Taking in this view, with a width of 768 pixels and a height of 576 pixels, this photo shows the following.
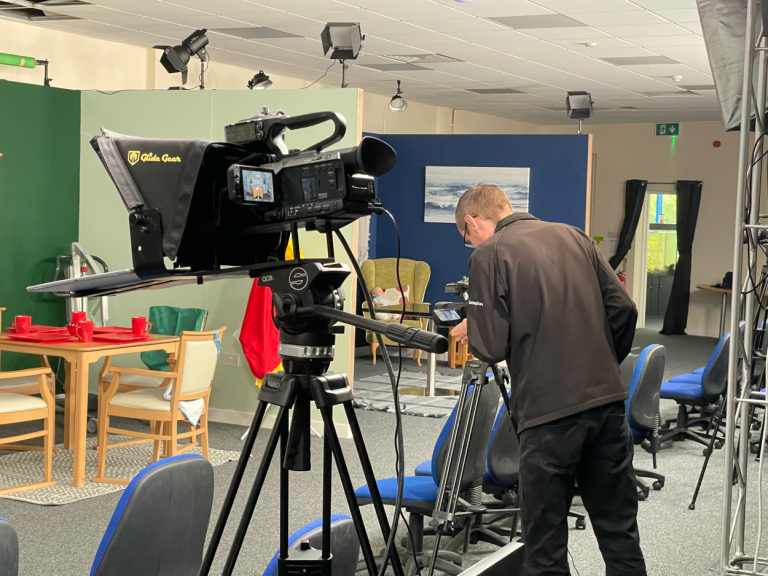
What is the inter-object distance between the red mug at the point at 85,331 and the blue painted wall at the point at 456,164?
16.6ft

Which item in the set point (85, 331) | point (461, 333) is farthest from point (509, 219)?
point (85, 331)

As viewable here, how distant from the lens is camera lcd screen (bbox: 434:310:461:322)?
294 centimetres

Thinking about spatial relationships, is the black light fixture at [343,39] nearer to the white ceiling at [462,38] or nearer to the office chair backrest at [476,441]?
the white ceiling at [462,38]

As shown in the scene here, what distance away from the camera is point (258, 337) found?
19.8 ft

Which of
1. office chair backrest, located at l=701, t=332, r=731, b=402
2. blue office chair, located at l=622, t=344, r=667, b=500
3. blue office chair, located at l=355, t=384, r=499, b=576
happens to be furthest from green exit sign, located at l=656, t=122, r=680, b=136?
blue office chair, located at l=355, t=384, r=499, b=576

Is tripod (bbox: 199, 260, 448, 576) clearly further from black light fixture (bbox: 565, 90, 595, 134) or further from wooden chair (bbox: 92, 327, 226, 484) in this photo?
black light fixture (bbox: 565, 90, 595, 134)

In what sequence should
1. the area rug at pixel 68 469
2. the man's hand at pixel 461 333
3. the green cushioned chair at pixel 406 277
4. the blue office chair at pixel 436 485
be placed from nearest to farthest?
1. the man's hand at pixel 461 333
2. the blue office chair at pixel 436 485
3. the area rug at pixel 68 469
4. the green cushioned chair at pixel 406 277

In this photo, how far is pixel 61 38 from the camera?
7.60 meters

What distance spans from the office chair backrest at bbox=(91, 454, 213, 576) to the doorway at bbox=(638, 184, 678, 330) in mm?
12818

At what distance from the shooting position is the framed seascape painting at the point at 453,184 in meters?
9.37

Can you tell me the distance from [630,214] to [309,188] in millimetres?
12886

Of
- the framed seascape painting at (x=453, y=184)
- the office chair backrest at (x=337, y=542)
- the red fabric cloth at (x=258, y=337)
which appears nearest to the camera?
the office chair backrest at (x=337, y=542)

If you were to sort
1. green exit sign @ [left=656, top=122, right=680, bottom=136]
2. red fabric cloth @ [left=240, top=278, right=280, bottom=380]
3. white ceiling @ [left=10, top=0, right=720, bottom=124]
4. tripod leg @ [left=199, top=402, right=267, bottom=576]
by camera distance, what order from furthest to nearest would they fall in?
green exit sign @ [left=656, top=122, right=680, bottom=136] < white ceiling @ [left=10, top=0, right=720, bottom=124] < red fabric cloth @ [left=240, top=278, right=280, bottom=380] < tripod leg @ [left=199, top=402, right=267, bottom=576]

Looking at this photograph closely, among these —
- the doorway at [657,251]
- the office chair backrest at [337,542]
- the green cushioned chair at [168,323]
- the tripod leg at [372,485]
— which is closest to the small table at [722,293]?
the doorway at [657,251]
